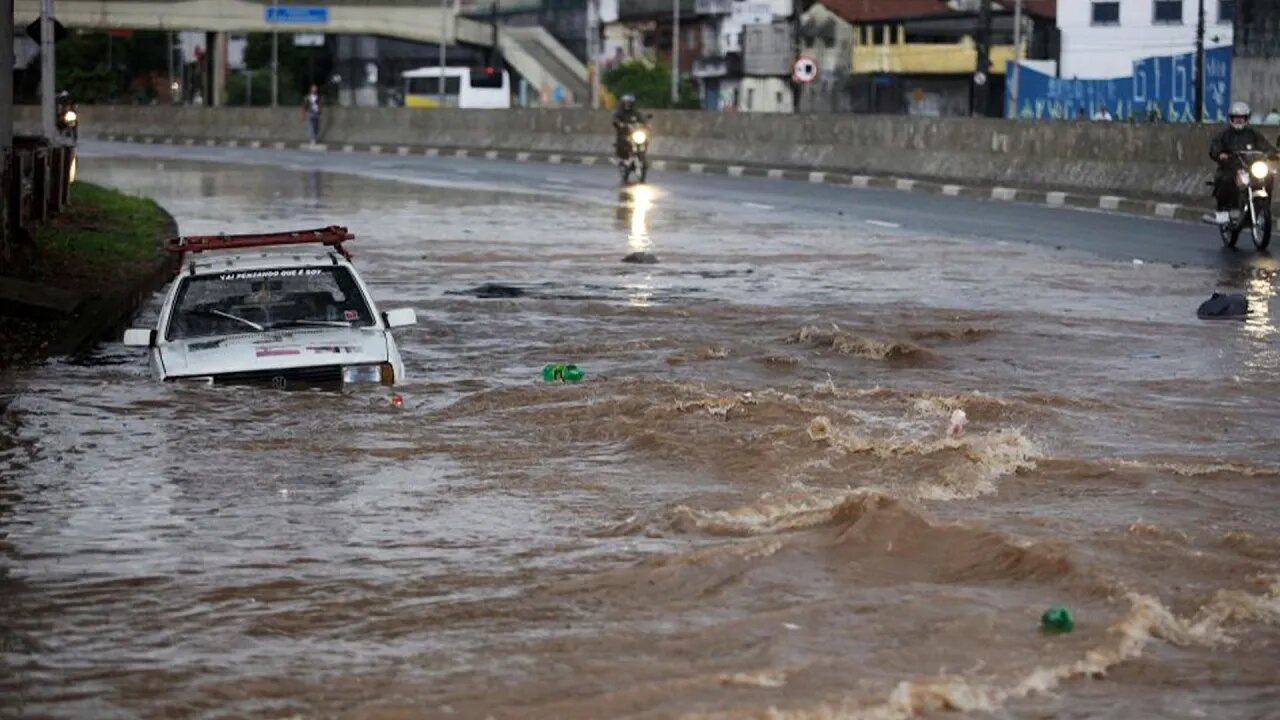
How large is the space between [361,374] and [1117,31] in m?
75.4

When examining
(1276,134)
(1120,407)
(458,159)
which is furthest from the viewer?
(458,159)

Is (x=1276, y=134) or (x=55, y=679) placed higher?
(x=1276, y=134)

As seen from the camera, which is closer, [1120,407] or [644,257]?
[1120,407]

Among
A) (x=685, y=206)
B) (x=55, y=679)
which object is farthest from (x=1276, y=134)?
(x=55, y=679)

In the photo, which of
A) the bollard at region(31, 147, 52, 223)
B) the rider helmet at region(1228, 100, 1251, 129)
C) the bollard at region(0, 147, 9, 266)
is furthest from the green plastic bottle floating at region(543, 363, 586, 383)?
the rider helmet at region(1228, 100, 1251, 129)

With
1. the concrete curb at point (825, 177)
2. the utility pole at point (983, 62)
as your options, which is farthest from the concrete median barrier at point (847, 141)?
the utility pole at point (983, 62)

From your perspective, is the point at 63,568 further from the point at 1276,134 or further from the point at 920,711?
the point at 1276,134

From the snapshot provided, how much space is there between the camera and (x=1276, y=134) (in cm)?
2741

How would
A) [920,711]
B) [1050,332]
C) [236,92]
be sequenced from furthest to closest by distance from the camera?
[236,92] → [1050,332] → [920,711]

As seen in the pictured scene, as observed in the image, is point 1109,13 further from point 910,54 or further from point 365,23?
point 365,23

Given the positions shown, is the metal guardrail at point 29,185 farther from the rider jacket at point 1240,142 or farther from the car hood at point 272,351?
the rider jacket at point 1240,142

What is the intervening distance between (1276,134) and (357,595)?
69.3 ft

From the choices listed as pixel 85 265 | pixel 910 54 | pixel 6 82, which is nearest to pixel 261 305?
pixel 6 82

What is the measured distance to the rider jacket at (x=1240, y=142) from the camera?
2427 centimetres
